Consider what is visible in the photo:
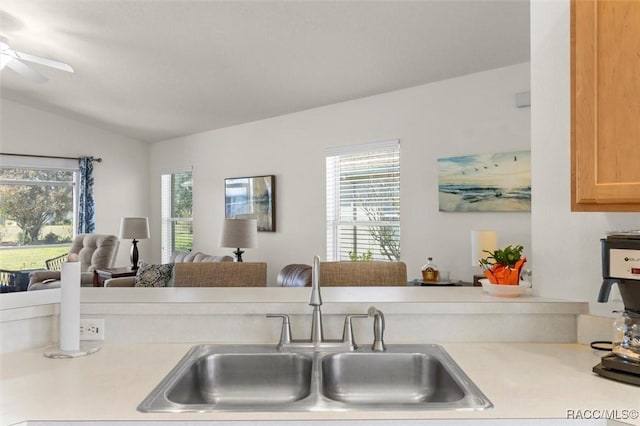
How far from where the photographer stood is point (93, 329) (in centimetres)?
169

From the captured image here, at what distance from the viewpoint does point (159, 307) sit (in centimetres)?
170

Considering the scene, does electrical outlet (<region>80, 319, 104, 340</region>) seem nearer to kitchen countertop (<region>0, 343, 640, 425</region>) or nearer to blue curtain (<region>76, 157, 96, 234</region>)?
kitchen countertop (<region>0, 343, 640, 425</region>)

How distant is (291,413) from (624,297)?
989 millimetres

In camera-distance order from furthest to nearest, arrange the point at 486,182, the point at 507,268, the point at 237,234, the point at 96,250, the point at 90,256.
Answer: the point at 90,256 → the point at 96,250 → the point at 237,234 → the point at 486,182 → the point at 507,268

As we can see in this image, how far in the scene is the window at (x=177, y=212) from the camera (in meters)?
7.55

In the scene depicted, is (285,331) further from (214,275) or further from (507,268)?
(214,275)

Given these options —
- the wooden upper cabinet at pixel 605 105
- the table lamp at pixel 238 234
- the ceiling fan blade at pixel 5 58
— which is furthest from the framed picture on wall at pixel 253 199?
the wooden upper cabinet at pixel 605 105

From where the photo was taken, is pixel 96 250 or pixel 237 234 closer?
pixel 237 234

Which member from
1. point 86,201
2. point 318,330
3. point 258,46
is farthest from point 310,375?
point 86,201

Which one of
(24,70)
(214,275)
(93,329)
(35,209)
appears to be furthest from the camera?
(35,209)

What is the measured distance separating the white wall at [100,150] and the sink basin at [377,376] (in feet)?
22.7

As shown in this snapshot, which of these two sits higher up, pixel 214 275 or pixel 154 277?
pixel 214 275

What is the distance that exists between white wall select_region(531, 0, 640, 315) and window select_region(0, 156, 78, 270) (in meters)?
7.12

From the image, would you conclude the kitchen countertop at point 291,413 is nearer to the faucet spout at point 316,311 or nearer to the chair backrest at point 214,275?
the faucet spout at point 316,311
